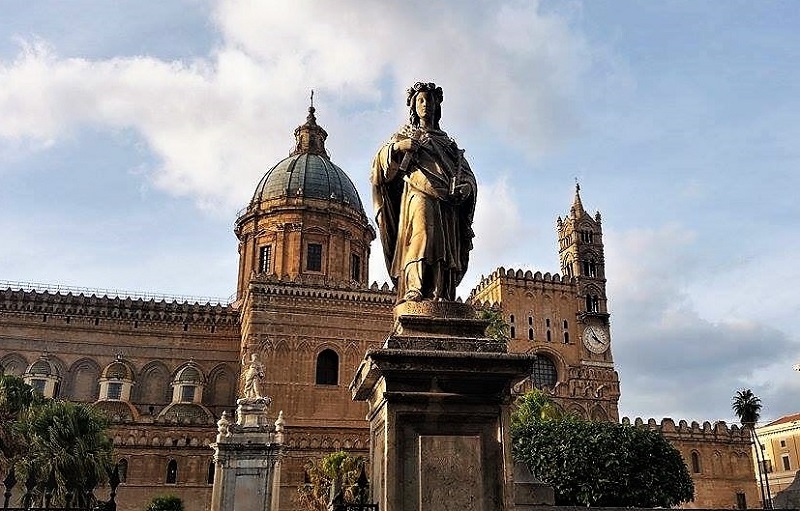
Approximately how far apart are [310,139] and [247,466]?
2982 centimetres

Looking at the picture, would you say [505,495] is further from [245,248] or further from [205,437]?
[245,248]

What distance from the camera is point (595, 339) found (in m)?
54.6

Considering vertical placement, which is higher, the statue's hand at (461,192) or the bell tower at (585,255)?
the bell tower at (585,255)

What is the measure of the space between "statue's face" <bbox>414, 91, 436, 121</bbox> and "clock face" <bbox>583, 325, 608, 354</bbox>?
50.1 meters

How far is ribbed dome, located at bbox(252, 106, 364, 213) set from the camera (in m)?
44.4

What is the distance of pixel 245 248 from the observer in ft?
146

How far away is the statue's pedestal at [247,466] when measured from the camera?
22.5 meters

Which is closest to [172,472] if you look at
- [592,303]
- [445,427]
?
[445,427]

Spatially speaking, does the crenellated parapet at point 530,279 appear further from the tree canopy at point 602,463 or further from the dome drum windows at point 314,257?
the tree canopy at point 602,463

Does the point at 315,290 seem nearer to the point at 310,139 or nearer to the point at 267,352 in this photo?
the point at 267,352

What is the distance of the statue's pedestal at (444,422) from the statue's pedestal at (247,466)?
61.1 feet

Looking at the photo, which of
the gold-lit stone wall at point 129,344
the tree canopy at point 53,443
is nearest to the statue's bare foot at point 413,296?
the tree canopy at point 53,443

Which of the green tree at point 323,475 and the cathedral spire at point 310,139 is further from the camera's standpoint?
the cathedral spire at point 310,139

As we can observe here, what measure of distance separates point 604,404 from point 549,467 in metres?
27.5
